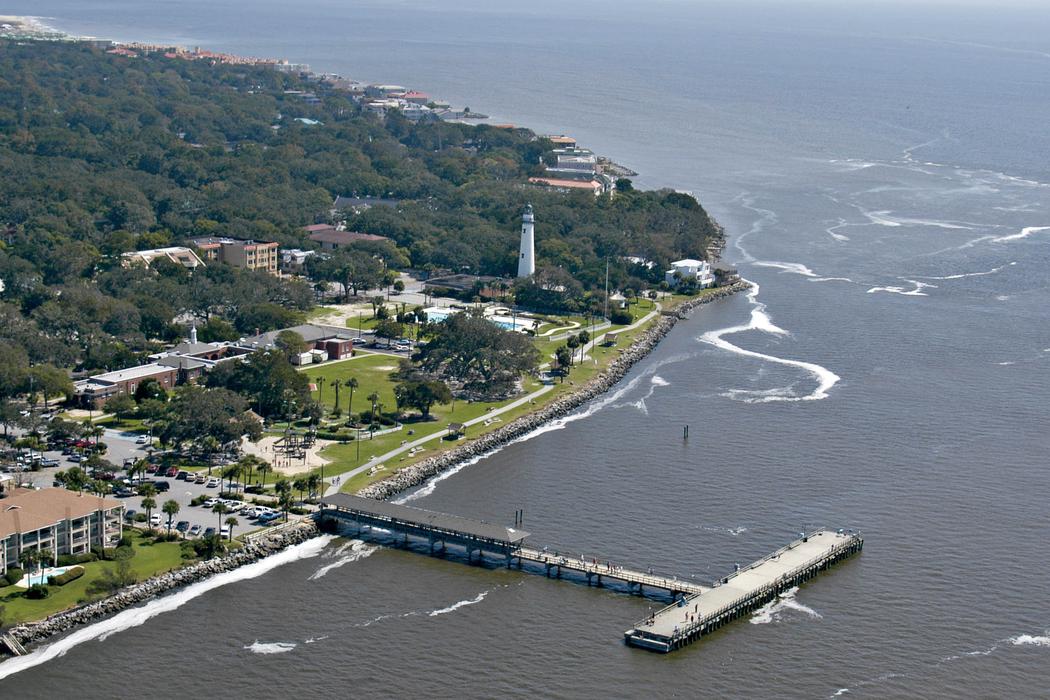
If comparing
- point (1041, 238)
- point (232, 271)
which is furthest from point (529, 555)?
point (1041, 238)

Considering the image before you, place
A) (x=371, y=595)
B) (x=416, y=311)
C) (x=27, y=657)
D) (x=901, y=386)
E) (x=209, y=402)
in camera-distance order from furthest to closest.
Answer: (x=416, y=311) < (x=901, y=386) < (x=209, y=402) < (x=371, y=595) < (x=27, y=657)

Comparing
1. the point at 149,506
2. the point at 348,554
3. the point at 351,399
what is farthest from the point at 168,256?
→ the point at 348,554

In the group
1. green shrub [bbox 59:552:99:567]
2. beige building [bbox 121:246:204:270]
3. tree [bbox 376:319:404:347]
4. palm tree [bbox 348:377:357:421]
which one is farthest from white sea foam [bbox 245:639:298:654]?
beige building [bbox 121:246:204:270]

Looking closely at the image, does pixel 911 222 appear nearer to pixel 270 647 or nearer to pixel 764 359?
pixel 764 359

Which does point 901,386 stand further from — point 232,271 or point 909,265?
point 232,271

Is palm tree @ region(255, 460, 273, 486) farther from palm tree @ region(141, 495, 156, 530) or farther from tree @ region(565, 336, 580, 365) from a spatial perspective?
tree @ region(565, 336, 580, 365)

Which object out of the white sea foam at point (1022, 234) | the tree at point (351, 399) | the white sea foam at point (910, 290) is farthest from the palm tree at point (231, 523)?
the white sea foam at point (1022, 234)
